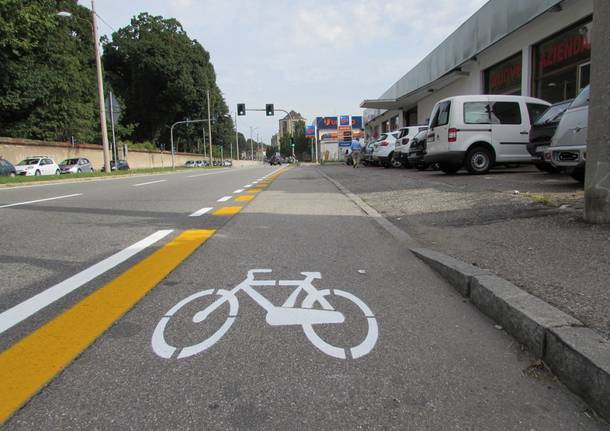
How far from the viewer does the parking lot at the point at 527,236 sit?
287 centimetres

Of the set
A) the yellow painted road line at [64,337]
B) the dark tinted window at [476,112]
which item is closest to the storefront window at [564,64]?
the dark tinted window at [476,112]

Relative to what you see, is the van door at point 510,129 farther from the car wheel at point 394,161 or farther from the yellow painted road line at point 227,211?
the car wheel at point 394,161

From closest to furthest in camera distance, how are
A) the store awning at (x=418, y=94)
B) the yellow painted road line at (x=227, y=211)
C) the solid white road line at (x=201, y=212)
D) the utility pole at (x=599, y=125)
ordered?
the utility pole at (x=599, y=125)
the solid white road line at (x=201, y=212)
the yellow painted road line at (x=227, y=211)
the store awning at (x=418, y=94)

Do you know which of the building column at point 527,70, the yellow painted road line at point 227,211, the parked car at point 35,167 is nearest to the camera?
the yellow painted road line at point 227,211

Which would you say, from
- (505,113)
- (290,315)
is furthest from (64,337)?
(505,113)

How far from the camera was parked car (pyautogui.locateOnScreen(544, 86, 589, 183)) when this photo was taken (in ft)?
24.0

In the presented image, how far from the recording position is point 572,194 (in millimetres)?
7125

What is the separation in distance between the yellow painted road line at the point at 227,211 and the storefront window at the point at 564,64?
11021 mm

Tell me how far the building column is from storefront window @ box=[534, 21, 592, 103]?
19 cm

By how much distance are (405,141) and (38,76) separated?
30.1 meters

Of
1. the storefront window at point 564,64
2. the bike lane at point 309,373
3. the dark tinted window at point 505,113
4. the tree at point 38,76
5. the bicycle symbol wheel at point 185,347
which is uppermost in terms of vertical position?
the tree at point 38,76

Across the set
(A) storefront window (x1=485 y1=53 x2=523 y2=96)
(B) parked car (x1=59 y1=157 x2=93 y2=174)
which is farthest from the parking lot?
(B) parked car (x1=59 y1=157 x2=93 y2=174)

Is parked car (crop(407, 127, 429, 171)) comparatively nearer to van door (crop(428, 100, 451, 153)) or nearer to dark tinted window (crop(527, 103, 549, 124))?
van door (crop(428, 100, 451, 153))

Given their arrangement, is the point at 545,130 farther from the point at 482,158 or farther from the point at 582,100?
the point at 482,158
